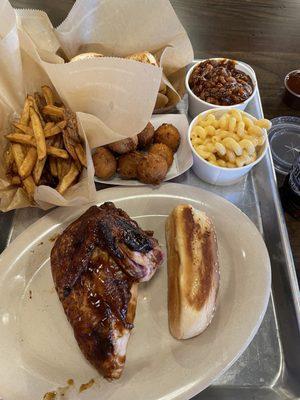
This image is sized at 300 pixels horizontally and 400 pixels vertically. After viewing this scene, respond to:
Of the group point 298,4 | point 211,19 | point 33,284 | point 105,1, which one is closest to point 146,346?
point 33,284

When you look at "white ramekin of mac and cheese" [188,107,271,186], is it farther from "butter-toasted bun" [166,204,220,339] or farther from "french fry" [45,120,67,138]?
"french fry" [45,120,67,138]

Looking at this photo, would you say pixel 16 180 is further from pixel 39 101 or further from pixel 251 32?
pixel 251 32

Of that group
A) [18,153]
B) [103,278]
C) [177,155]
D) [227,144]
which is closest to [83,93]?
[18,153]

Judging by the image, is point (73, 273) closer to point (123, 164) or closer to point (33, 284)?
point (33, 284)

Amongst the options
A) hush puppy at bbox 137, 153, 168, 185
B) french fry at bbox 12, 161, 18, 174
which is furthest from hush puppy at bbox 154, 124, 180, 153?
french fry at bbox 12, 161, 18, 174

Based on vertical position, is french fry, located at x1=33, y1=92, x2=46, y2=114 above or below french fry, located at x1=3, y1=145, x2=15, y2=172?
above

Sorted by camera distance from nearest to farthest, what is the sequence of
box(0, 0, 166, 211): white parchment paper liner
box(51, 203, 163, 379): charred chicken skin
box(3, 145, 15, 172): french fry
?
box(51, 203, 163, 379): charred chicken skin < box(0, 0, 166, 211): white parchment paper liner < box(3, 145, 15, 172): french fry

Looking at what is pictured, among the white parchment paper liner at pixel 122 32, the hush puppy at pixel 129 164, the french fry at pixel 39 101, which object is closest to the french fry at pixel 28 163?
the french fry at pixel 39 101
